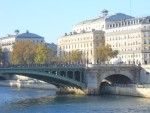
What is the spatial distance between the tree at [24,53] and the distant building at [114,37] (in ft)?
27.1

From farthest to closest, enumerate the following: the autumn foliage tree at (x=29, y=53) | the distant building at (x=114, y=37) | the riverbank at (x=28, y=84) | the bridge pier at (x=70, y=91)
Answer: the autumn foliage tree at (x=29, y=53) → the distant building at (x=114, y=37) → the riverbank at (x=28, y=84) → the bridge pier at (x=70, y=91)

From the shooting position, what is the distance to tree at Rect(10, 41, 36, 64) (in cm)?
13940

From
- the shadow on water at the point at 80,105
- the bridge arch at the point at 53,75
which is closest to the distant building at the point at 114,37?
the bridge arch at the point at 53,75

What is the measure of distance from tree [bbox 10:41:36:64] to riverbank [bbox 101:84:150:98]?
52.5m

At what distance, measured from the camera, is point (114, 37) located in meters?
124

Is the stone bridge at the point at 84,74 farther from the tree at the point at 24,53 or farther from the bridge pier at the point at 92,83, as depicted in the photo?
the tree at the point at 24,53

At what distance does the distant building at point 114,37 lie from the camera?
11419 cm

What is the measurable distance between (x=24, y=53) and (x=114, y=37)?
28268 mm

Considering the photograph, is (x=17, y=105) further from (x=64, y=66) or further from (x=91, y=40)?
(x=91, y=40)

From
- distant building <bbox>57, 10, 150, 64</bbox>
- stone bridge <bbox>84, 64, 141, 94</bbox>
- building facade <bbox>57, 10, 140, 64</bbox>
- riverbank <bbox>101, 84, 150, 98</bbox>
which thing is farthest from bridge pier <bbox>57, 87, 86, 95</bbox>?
building facade <bbox>57, 10, 140, 64</bbox>

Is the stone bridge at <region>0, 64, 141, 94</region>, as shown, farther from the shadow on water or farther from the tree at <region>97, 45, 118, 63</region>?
the tree at <region>97, 45, 118, 63</region>

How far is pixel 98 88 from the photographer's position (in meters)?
87.1

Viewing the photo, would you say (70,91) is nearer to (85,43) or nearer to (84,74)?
(84,74)

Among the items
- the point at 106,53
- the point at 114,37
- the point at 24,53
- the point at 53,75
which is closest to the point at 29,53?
the point at 24,53
